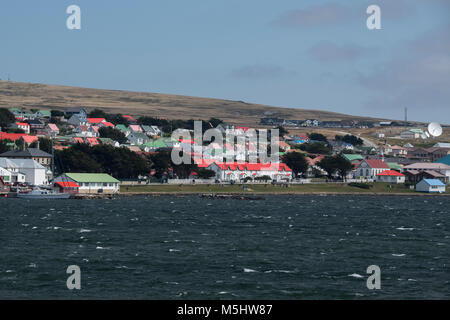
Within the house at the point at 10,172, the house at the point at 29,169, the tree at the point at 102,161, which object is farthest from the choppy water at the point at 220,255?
the house at the point at 29,169

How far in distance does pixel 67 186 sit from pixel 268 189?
45.7m

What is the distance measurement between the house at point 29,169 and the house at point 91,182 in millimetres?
13919

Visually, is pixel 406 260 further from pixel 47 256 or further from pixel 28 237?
pixel 28 237

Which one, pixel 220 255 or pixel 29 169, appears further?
pixel 29 169

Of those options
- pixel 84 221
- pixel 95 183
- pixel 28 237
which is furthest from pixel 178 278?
pixel 95 183

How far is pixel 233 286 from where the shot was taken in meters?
47.5

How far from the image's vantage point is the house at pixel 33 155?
17600cm

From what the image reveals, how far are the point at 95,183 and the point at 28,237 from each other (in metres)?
84.8

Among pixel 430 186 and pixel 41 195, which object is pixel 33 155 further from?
pixel 430 186

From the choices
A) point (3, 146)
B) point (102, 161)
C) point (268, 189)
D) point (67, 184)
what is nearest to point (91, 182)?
point (67, 184)

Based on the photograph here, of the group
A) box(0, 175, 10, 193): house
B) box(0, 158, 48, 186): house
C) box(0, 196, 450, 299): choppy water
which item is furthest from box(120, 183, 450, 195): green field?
box(0, 196, 450, 299): choppy water

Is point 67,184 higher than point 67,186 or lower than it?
higher

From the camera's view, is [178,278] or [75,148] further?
[75,148]

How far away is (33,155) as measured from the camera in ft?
587
